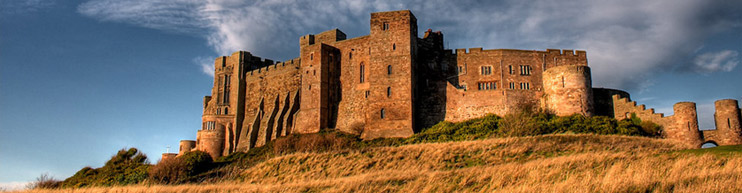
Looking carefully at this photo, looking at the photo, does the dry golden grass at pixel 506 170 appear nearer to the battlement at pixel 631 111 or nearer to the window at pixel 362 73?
the battlement at pixel 631 111

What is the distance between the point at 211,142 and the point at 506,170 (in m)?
33.3

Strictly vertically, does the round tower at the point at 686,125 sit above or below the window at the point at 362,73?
below

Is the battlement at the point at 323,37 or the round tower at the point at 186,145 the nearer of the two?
the battlement at the point at 323,37

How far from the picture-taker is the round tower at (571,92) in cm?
3584

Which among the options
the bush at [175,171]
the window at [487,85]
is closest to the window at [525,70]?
the window at [487,85]

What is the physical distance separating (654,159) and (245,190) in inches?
542

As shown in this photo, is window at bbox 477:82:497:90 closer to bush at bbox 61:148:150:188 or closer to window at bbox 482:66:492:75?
window at bbox 482:66:492:75

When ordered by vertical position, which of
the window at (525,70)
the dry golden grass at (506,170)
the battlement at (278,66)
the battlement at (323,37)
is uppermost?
the battlement at (323,37)

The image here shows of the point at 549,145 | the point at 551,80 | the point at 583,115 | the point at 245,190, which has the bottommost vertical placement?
the point at 245,190

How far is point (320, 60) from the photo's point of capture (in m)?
42.7

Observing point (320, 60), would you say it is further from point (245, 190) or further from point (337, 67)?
point (245, 190)

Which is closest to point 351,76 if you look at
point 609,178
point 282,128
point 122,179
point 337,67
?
point 337,67

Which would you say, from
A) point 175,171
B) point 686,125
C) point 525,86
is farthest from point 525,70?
point 175,171

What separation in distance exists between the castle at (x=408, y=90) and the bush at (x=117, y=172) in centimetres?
570
